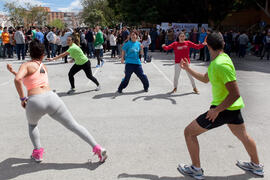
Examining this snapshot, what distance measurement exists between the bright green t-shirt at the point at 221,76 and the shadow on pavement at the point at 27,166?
68.6 inches

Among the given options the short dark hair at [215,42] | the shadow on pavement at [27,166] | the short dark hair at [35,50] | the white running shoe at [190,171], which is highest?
the short dark hair at [215,42]

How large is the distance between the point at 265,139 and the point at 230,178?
1574 mm

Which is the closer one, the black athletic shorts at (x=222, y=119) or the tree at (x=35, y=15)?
the black athletic shorts at (x=222, y=119)

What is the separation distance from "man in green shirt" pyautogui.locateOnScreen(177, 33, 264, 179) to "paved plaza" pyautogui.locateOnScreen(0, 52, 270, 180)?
0.80 feet

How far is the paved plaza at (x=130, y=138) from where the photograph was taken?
3404mm

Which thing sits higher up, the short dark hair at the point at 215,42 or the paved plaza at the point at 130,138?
the short dark hair at the point at 215,42

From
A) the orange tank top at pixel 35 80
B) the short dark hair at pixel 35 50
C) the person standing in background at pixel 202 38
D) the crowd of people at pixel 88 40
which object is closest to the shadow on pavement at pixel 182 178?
the orange tank top at pixel 35 80

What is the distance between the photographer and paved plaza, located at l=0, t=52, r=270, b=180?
134 inches

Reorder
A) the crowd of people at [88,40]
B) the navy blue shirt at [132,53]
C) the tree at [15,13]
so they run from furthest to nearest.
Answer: the tree at [15,13]
the crowd of people at [88,40]
the navy blue shirt at [132,53]

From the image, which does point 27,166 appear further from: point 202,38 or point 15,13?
point 15,13

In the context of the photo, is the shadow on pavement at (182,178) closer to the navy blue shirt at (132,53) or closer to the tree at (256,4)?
the navy blue shirt at (132,53)

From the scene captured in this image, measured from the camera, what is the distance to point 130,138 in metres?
4.50

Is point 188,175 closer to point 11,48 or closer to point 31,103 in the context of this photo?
point 31,103

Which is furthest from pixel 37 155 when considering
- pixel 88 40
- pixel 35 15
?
pixel 35 15
